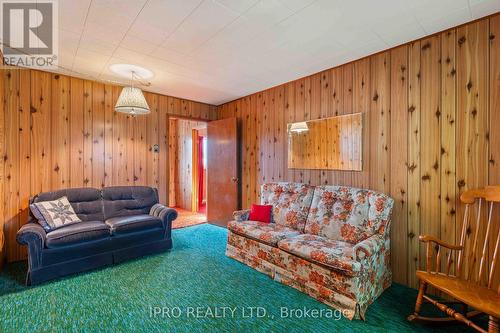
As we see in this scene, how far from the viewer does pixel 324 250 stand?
2252 mm

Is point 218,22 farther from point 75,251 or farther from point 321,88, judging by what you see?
point 75,251

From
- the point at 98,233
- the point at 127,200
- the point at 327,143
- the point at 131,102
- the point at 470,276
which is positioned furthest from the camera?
the point at 127,200

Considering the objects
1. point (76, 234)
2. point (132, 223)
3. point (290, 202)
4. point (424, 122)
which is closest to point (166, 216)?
point (132, 223)

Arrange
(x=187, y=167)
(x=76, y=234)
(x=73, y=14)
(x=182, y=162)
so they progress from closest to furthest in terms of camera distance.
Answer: (x=73, y=14), (x=76, y=234), (x=187, y=167), (x=182, y=162)

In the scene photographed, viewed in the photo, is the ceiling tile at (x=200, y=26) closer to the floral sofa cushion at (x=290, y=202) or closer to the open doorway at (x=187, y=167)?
the floral sofa cushion at (x=290, y=202)

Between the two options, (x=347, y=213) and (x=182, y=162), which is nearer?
(x=347, y=213)

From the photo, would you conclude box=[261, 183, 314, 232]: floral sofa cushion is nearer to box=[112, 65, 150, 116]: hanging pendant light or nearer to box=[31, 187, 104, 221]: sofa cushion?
box=[112, 65, 150, 116]: hanging pendant light

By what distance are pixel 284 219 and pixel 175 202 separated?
180 inches

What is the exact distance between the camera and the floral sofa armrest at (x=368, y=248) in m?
2.06

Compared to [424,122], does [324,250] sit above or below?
below

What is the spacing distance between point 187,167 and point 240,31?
4.75 m

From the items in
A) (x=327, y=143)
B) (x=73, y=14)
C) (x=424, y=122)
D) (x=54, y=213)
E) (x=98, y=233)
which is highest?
(x=73, y=14)

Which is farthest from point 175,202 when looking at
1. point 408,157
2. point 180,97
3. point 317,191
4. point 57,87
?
point 408,157

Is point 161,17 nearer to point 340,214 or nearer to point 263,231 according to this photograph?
point 263,231
